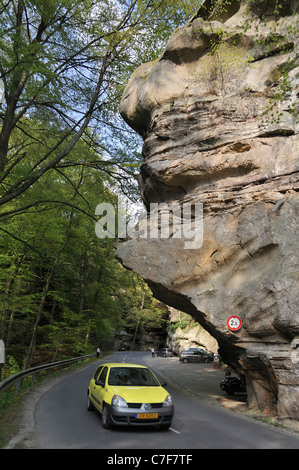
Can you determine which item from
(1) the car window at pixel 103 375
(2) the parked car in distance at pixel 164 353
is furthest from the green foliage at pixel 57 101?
(2) the parked car in distance at pixel 164 353

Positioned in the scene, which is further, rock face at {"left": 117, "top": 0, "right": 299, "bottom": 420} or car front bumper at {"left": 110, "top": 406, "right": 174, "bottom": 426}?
rock face at {"left": 117, "top": 0, "right": 299, "bottom": 420}

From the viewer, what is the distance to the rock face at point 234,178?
38.3ft

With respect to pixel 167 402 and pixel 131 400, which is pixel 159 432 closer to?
pixel 167 402

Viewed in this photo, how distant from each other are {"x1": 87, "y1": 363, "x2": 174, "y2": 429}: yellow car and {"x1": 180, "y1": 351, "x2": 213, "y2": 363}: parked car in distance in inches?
1152

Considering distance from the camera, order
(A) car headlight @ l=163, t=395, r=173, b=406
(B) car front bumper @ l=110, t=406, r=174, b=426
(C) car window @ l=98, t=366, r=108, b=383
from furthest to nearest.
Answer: (C) car window @ l=98, t=366, r=108, b=383
(A) car headlight @ l=163, t=395, r=173, b=406
(B) car front bumper @ l=110, t=406, r=174, b=426

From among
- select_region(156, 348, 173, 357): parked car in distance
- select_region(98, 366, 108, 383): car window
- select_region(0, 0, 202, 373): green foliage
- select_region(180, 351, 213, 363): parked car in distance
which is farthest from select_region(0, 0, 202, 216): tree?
select_region(156, 348, 173, 357): parked car in distance

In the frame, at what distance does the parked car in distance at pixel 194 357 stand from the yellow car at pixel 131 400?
29.3 m

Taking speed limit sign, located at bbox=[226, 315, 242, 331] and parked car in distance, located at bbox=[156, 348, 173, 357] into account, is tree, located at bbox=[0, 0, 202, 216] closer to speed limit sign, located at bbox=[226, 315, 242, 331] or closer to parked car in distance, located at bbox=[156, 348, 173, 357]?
speed limit sign, located at bbox=[226, 315, 242, 331]

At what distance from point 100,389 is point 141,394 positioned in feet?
4.90

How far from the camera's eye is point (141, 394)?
8250mm

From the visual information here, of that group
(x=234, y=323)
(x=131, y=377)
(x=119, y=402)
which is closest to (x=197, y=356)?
(x=234, y=323)

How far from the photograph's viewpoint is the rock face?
11.7 metres
